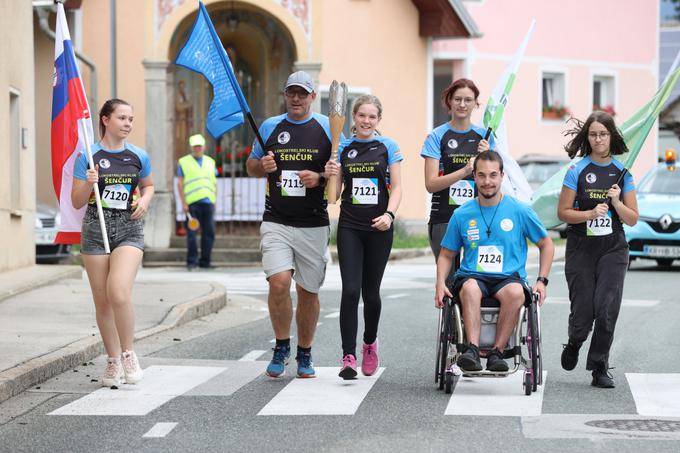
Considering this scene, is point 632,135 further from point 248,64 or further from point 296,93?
point 248,64

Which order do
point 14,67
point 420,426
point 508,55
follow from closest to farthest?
point 420,426 → point 14,67 → point 508,55

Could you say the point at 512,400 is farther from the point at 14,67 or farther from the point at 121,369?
the point at 14,67

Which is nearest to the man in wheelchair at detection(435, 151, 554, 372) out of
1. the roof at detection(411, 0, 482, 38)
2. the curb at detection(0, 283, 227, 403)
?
the curb at detection(0, 283, 227, 403)

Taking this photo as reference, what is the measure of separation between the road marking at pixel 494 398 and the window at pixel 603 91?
85.3 ft

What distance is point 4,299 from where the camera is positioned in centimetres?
1466

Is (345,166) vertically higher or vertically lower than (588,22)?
lower

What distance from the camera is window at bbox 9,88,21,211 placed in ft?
61.6

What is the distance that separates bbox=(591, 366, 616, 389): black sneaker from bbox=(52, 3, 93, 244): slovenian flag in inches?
136

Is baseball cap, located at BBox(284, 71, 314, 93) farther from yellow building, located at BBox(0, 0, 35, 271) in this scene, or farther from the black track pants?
yellow building, located at BBox(0, 0, 35, 271)

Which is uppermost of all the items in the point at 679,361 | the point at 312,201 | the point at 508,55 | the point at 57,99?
the point at 508,55

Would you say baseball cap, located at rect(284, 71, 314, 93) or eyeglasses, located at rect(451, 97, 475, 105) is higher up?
baseball cap, located at rect(284, 71, 314, 93)

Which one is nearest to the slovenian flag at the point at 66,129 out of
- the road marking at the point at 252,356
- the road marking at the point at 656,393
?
the road marking at the point at 252,356

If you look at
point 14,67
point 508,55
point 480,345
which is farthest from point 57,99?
point 508,55

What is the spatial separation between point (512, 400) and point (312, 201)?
6.33ft
